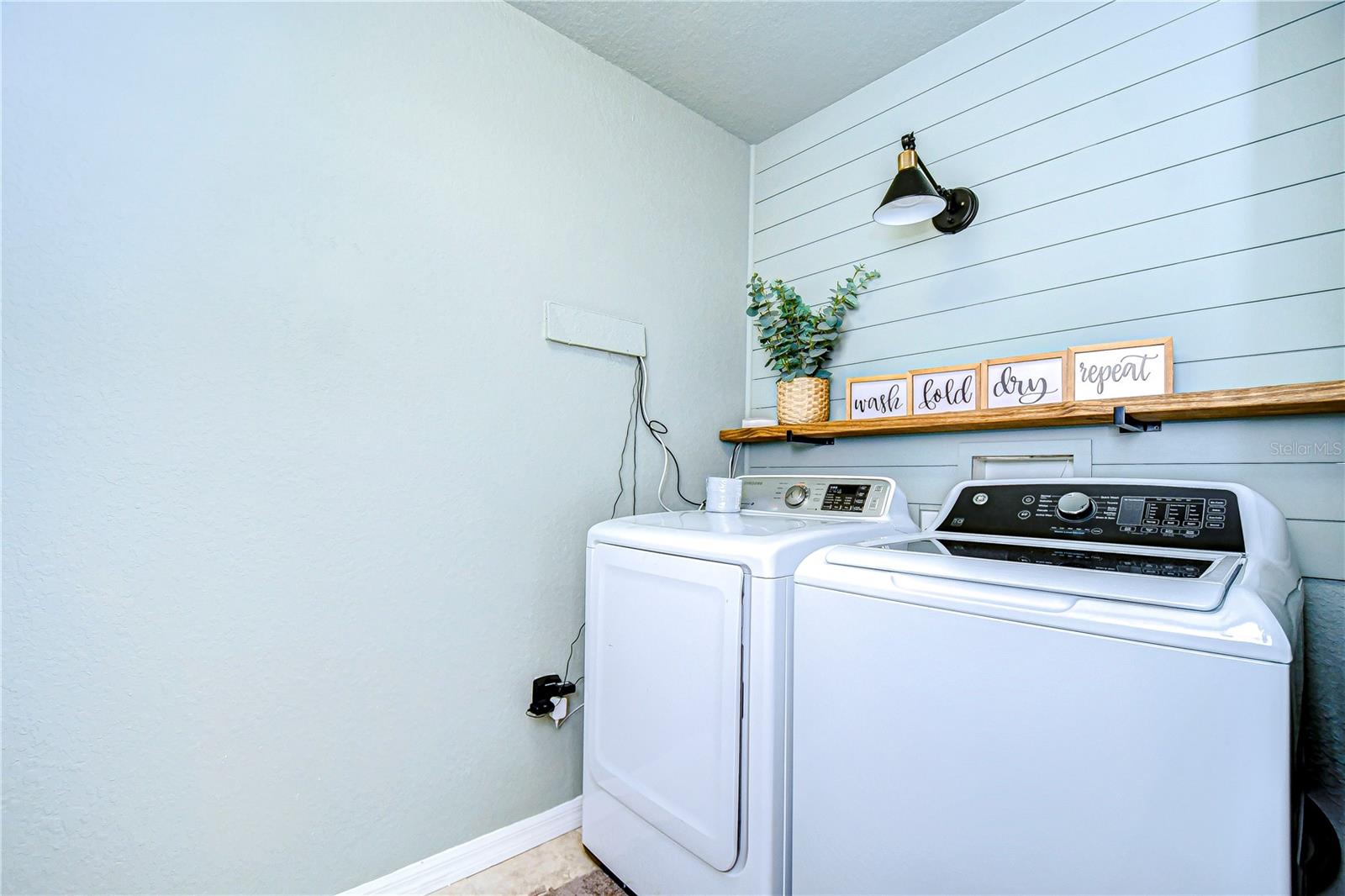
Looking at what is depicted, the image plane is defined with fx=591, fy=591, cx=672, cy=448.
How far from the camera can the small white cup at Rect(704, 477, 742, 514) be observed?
191cm

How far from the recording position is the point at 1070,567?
1001 millimetres

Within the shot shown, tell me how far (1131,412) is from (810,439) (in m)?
0.91

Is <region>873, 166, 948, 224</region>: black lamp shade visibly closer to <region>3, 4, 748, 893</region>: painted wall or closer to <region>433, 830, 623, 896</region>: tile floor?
<region>3, 4, 748, 893</region>: painted wall

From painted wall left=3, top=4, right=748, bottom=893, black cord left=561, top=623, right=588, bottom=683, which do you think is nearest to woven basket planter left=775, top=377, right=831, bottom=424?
painted wall left=3, top=4, right=748, bottom=893

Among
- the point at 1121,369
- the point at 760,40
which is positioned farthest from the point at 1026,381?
the point at 760,40

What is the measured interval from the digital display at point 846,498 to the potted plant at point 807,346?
1.12ft

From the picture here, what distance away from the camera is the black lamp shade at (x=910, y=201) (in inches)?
64.2

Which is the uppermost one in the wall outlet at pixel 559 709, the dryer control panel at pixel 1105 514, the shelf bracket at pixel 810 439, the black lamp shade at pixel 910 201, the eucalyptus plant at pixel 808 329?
the black lamp shade at pixel 910 201

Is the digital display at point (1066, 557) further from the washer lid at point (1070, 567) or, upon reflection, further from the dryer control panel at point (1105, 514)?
the dryer control panel at point (1105, 514)

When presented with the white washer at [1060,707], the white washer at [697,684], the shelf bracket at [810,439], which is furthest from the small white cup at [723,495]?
the white washer at [1060,707]

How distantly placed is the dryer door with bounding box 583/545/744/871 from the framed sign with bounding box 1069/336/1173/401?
1.04 meters

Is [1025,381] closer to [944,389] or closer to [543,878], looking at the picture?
[944,389]

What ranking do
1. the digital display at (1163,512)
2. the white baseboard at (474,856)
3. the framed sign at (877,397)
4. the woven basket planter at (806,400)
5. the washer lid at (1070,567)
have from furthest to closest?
the woven basket planter at (806,400), the framed sign at (877,397), the white baseboard at (474,856), the digital display at (1163,512), the washer lid at (1070,567)

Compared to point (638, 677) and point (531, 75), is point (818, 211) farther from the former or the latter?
point (638, 677)
